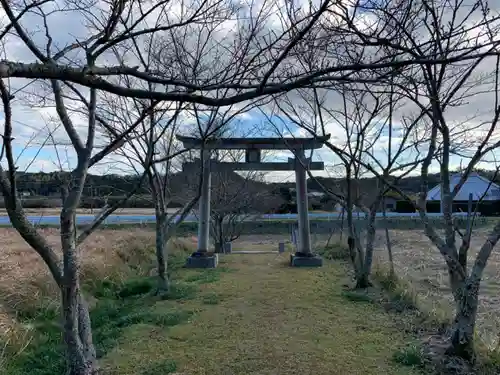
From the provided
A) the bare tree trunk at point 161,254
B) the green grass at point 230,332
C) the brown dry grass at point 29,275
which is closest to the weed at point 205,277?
the green grass at point 230,332

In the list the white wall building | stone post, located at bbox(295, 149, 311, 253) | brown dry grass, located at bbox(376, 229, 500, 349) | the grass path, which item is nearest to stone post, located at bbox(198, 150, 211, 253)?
stone post, located at bbox(295, 149, 311, 253)

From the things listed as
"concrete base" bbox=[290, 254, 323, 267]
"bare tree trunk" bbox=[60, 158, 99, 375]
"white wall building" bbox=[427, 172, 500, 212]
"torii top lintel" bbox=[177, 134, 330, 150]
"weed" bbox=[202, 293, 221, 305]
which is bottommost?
"weed" bbox=[202, 293, 221, 305]

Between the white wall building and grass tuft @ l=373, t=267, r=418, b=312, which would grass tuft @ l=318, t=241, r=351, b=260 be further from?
grass tuft @ l=373, t=267, r=418, b=312

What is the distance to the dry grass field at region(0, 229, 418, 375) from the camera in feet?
14.6

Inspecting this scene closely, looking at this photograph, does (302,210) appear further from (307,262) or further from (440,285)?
(440,285)

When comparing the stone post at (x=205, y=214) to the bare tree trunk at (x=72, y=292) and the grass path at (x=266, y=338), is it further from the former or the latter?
the bare tree trunk at (x=72, y=292)

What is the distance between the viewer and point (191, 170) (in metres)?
13.5

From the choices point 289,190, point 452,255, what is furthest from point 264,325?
point 289,190

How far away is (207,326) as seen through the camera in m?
5.83

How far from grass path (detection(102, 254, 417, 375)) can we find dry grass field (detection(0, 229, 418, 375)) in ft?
0.03

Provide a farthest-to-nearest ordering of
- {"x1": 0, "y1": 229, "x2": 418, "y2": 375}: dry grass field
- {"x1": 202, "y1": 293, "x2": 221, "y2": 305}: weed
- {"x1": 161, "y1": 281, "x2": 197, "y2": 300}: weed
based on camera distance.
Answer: {"x1": 161, "y1": 281, "x2": 197, "y2": 300}: weed < {"x1": 202, "y1": 293, "x2": 221, "y2": 305}: weed < {"x1": 0, "y1": 229, "x2": 418, "y2": 375}: dry grass field

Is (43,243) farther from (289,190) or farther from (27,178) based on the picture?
(289,190)

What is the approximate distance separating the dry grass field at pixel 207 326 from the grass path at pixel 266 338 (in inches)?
0.4

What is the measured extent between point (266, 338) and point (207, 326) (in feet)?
3.01
